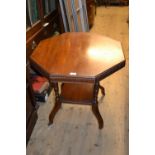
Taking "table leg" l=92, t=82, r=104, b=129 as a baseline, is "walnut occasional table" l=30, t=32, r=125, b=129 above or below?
above

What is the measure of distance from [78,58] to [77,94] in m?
0.41

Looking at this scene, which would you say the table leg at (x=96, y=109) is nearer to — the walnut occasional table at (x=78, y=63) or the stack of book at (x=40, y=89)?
the walnut occasional table at (x=78, y=63)

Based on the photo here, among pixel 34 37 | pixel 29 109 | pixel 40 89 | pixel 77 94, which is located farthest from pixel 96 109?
pixel 34 37

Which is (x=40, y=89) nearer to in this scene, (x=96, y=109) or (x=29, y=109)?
(x=29, y=109)

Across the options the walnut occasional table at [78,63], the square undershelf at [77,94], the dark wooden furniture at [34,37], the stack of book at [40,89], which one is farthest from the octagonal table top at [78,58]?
the stack of book at [40,89]

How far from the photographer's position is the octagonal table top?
1581mm

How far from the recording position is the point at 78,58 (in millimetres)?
1763

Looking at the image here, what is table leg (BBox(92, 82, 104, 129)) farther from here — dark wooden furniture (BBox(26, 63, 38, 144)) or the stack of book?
the stack of book

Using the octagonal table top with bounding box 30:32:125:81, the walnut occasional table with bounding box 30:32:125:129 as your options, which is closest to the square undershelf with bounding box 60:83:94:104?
the walnut occasional table with bounding box 30:32:125:129
